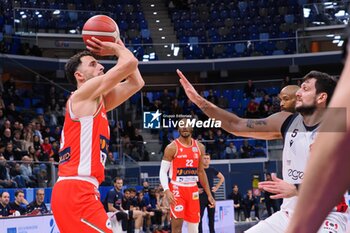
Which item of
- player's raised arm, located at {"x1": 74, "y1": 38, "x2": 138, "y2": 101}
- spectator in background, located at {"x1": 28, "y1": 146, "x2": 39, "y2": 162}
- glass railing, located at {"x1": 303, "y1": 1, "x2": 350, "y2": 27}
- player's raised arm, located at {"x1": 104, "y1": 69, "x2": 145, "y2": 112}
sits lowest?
spectator in background, located at {"x1": 28, "y1": 146, "x2": 39, "y2": 162}

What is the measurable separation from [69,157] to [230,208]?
14.2 meters

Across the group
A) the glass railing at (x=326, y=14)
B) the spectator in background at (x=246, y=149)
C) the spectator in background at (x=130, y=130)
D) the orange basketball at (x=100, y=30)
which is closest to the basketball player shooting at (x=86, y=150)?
the orange basketball at (x=100, y=30)

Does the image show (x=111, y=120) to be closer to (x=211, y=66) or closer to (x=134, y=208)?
(x=211, y=66)

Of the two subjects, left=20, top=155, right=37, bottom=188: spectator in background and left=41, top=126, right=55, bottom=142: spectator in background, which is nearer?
left=20, top=155, right=37, bottom=188: spectator in background

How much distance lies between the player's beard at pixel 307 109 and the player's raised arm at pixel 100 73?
4.32ft

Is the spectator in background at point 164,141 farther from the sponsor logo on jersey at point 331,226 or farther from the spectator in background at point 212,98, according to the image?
the sponsor logo on jersey at point 331,226

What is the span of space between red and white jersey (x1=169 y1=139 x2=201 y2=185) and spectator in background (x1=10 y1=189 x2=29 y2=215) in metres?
2.96

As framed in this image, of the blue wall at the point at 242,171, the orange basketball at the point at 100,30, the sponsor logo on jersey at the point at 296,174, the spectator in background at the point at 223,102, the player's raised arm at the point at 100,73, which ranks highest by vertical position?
the orange basketball at the point at 100,30

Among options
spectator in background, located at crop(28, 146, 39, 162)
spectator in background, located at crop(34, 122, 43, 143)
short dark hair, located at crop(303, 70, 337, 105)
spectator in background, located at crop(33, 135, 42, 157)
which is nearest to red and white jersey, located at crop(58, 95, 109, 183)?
short dark hair, located at crop(303, 70, 337, 105)

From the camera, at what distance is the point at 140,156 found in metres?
20.8

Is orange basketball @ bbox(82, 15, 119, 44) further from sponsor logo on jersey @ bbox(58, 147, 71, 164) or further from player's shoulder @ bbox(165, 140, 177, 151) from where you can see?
player's shoulder @ bbox(165, 140, 177, 151)

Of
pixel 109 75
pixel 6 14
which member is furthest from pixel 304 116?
pixel 6 14

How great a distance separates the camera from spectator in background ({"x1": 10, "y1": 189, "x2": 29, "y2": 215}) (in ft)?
39.6

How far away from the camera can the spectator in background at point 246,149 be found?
77.2 feet
